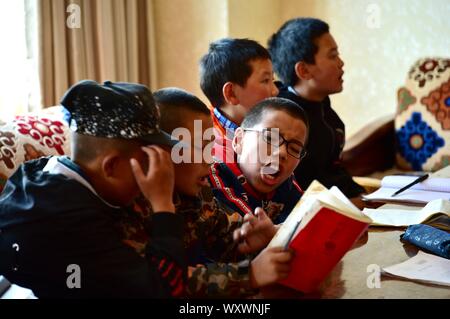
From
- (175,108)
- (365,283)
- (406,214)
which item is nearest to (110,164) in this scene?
(175,108)

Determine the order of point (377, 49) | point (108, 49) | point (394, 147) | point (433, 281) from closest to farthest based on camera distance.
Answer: point (433, 281) < point (108, 49) < point (394, 147) < point (377, 49)

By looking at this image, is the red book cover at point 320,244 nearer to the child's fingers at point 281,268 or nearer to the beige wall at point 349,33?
the child's fingers at point 281,268

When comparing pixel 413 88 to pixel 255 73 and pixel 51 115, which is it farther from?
pixel 51 115

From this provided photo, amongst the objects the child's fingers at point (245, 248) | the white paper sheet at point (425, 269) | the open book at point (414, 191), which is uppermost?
the child's fingers at point (245, 248)

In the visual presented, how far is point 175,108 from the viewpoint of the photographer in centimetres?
118

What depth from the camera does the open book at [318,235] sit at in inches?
34.4

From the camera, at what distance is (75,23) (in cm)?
259

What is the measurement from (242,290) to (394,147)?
2.19 meters

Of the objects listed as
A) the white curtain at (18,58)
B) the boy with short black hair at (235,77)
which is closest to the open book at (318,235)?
the boy with short black hair at (235,77)

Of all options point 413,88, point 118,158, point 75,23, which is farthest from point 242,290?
point 413,88

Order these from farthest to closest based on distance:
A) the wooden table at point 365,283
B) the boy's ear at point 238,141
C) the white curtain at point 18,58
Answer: the white curtain at point 18,58 < the boy's ear at point 238,141 < the wooden table at point 365,283

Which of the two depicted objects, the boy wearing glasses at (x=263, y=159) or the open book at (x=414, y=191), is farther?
the open book at (x=414, y=191)

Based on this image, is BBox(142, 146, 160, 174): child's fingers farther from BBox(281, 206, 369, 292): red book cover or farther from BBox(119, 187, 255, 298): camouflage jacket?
BBox(281, 206, 369, 292): red book cover

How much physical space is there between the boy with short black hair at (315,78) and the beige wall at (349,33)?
27.1 inches
